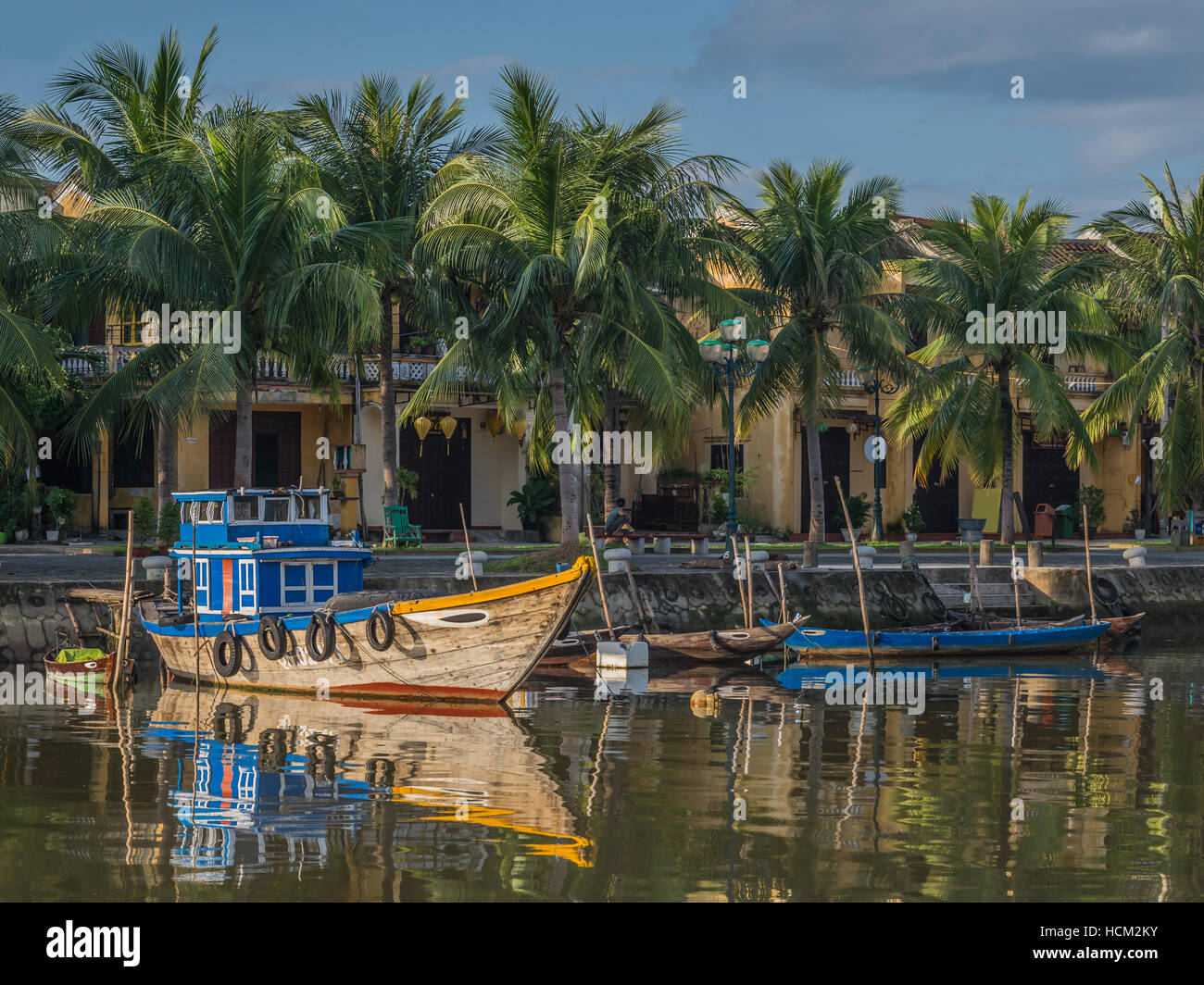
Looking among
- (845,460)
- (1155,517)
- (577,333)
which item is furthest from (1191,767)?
(1155,517)

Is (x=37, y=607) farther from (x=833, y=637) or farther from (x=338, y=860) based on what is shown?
(x=338, y=860)

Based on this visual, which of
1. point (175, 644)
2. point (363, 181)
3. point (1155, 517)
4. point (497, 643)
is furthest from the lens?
point (1155, 517)

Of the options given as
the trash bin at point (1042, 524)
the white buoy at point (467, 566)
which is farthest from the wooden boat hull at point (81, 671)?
the trash bin at point (1042, 524)

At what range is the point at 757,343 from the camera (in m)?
26.2

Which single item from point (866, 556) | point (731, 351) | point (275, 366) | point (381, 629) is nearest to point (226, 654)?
point (381, 629)

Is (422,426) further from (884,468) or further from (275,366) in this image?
(884,468)

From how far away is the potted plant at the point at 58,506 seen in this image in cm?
3238

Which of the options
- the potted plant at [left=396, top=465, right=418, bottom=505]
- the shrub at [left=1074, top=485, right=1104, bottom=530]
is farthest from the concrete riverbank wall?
the shrub at [left=1074, top=485, right=1104, bottom=530]

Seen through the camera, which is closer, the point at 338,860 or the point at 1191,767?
the point at 338,860

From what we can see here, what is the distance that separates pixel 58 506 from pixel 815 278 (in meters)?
16.8

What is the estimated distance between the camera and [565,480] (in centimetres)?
2647

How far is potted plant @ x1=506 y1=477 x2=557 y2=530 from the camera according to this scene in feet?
121

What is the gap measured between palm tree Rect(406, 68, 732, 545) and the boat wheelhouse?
5723 mm
